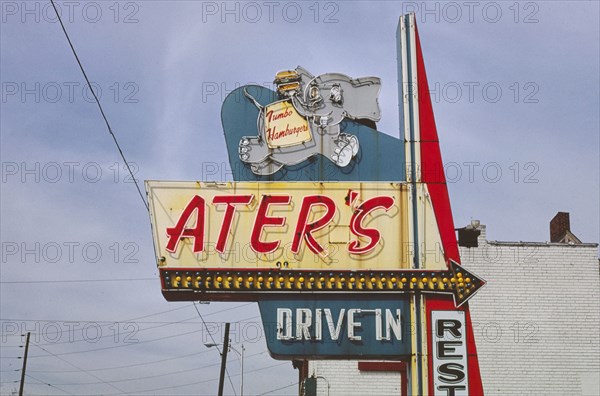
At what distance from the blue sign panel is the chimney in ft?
45.9

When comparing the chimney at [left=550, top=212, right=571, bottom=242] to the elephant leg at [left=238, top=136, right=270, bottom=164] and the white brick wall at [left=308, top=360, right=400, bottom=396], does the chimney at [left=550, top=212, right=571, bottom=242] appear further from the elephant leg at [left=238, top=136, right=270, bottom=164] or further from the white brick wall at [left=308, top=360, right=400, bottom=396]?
the elephant leg at [left=238, top=136, right=270, bottom=164]

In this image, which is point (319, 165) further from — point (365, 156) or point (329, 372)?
point (329, 372)

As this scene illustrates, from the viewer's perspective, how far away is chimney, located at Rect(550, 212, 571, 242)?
25.8 meters

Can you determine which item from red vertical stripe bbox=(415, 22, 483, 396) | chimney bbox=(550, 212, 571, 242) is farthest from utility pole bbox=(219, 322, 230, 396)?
red vertical stripe bbox=(415, 22, 483, 396)

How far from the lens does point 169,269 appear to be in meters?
13.7

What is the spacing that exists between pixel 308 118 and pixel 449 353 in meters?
4.69

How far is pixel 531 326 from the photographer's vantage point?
21.4 meters

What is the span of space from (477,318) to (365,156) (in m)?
9.01

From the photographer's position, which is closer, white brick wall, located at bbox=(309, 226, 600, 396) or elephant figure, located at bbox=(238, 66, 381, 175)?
elephant figure, located at bbox=(238, 66, 381, 175)

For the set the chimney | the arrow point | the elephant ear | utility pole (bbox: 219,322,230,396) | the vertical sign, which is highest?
the chimney

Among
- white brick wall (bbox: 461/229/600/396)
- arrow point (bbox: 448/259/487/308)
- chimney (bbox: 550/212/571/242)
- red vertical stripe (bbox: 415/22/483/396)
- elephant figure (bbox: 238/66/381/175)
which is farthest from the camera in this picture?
chimney (bbox: 550/212/571/242)

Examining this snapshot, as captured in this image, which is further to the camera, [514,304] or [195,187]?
[514,304]

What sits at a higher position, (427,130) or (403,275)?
(427,130)

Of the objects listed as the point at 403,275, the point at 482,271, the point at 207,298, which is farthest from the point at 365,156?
the point at 482,271
